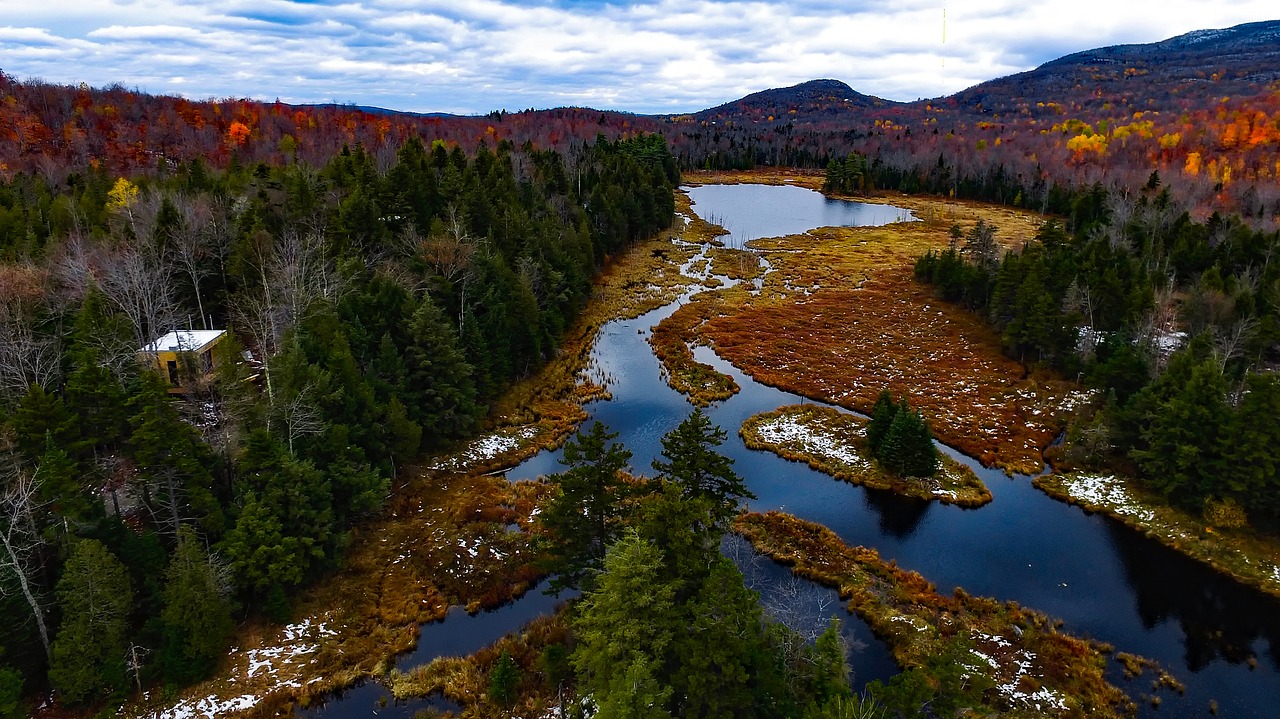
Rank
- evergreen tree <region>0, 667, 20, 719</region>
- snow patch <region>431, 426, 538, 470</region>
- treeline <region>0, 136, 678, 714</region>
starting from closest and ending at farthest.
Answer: evergreen tree <region>0, 667, 20, 719</region>, treeline <region>0, 136, 678, 714</region>, snow patch <region>431, 426, 538, 470</region>

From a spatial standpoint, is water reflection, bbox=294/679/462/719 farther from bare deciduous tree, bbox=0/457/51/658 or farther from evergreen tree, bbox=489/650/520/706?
bare deciduous tree, bbox=0/457/51/658

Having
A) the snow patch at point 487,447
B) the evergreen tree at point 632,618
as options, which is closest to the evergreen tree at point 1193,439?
the evergreen tree at point 632,618

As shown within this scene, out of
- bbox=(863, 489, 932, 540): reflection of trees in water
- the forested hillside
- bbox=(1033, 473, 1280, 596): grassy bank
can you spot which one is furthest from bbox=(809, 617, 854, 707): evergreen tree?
the forested hillside

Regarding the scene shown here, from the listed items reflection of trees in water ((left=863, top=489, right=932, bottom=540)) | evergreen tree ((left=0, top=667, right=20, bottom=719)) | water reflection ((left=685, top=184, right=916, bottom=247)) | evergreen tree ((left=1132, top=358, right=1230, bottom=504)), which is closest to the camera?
evergreen tree ((left=0, top=667, right=20, bottom=719))

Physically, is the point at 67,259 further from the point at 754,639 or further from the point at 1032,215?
the point at 1032,215

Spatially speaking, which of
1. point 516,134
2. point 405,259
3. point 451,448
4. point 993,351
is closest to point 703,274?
point 993,351

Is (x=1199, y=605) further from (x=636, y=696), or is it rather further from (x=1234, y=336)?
(x=636, y=696)

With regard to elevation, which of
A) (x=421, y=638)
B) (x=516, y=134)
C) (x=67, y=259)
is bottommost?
(x=421, y=638)
